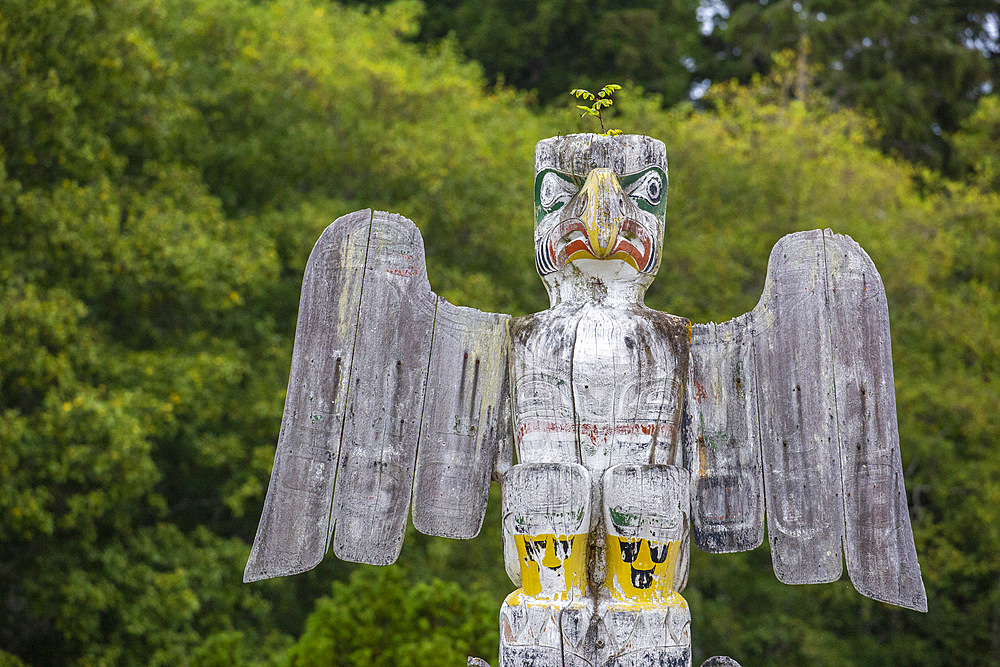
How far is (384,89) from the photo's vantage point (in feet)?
45.5

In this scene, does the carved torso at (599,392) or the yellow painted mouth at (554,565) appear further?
the carved torso at (599,392)

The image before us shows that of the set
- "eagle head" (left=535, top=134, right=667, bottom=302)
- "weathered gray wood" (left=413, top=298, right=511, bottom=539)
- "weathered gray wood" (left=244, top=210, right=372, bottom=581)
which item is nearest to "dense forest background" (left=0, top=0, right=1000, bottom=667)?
"weathered gray wood" (left=413, top=298, right=511, bottom=539)

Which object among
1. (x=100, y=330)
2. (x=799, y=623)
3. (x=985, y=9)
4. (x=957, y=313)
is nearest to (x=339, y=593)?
(x=100, y=330)

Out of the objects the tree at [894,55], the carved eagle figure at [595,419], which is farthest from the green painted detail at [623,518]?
the tree at [894,55]

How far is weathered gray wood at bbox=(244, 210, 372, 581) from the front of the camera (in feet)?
14.5

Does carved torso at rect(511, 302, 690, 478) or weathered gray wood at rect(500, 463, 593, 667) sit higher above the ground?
carved torso at rect(511, 302, 690, 478)

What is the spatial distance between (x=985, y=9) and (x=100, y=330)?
56.2 feet

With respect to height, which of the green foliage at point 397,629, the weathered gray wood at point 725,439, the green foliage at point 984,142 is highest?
the green foliage at point 984,142

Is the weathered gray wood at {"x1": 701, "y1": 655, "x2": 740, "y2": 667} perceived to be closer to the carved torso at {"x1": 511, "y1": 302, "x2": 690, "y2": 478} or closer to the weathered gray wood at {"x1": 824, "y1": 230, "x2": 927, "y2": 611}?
the weathered gray wood at {"x1": 824, "y1": 230, "x2": 927, "y2": 611}

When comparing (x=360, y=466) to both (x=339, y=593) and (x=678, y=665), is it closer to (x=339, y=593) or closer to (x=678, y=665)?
(x=678, y=665)

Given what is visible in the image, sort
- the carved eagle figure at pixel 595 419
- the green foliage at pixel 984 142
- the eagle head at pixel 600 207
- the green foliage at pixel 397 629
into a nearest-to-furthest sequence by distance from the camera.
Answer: the carved eagle figure at pixel 595 419 < the eagle head at pixel 600 207 < the green foliage at pixel 397 629 < the green foliage at pixel 984 142

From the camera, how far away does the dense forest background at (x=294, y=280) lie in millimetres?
9469

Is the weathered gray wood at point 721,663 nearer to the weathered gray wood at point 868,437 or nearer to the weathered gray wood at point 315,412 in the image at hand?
the weathered gray wood at point 868,437

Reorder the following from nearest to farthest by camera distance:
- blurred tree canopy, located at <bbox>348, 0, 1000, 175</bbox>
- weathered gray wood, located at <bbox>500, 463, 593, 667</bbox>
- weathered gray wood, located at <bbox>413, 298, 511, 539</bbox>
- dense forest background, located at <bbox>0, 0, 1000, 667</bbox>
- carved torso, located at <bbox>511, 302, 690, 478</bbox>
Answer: weathered gray wood, located at <bbox>500, 463, 593, 667</bbox> < carved torso, located at <bbox>511, 302, 690, 478</bbox> < weathered gray wood, located at <bbox>413, 298, 511, 539</bbox> < dense forest background, located at <bbox>0, 0, 1000, 667</bbox> < blurred tree canopy, located at <bbox>348, 0, 1000, 175</bbox>
